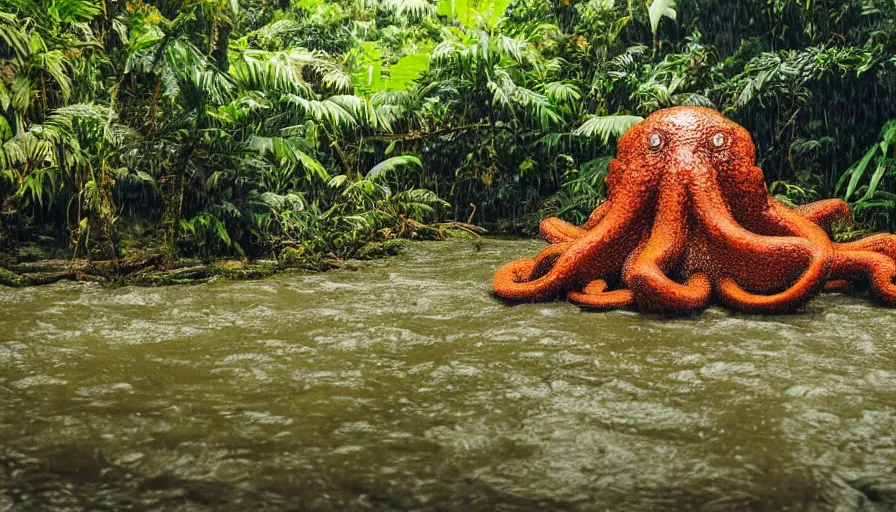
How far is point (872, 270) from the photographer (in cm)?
417

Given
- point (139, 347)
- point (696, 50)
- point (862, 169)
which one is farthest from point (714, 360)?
point (696, 50)

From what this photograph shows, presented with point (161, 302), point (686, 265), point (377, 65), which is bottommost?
point (161, 302)

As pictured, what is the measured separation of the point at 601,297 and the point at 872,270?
150 cm

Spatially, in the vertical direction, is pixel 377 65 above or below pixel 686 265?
above

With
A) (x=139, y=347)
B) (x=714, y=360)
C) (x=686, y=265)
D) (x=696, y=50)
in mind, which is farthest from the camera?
(x=696, y=50)

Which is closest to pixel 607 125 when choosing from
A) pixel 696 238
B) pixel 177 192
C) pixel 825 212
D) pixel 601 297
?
pixel 825 212

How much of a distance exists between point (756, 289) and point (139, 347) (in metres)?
3.10

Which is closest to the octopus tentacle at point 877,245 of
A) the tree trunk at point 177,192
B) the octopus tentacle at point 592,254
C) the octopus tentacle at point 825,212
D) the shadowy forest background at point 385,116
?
the octopus tentacle at point 825,212

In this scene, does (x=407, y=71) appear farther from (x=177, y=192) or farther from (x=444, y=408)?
(x=444, y=408)

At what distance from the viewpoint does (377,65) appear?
10.4 metres

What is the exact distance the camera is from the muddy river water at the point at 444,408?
1.88m

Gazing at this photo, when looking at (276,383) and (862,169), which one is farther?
(862,169)

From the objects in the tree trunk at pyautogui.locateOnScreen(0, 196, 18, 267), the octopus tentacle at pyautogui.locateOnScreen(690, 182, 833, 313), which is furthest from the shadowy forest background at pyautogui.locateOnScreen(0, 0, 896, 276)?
the octopus tentacle at pyautogui.locateOnScreen(690, 182, 833, 313)

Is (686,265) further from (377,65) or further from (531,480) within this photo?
(377,65)
